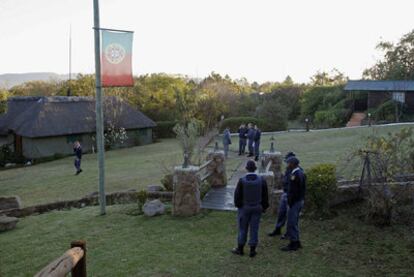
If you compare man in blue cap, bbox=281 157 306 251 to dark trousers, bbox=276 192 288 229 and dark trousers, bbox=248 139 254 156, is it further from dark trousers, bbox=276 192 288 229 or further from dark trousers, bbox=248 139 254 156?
Answer: dark trousers, bbox=248 139 254 156

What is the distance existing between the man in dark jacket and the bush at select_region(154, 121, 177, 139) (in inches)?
1402

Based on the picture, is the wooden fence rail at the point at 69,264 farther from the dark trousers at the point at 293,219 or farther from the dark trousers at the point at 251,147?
the dark trousers at the point at 251,147

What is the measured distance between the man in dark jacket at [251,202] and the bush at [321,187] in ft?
6.81

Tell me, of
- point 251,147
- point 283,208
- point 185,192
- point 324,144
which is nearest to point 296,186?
point 283,208

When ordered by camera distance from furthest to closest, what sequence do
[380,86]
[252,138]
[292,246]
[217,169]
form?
[380,86], [252,138], [217,169], [292,246]

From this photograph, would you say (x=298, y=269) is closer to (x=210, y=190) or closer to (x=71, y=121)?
(x=210, y=190)

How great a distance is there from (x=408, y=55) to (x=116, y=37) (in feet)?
142

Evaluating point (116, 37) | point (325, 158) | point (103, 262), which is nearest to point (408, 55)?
point (325, 158)

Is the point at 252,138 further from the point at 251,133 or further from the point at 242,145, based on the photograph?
the point at 242,145

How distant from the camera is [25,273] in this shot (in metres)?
7.66

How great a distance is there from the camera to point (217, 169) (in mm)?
13227

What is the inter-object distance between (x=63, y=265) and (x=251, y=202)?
4157 mm

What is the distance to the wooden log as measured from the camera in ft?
12.5

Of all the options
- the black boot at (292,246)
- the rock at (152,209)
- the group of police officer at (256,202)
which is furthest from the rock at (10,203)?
the black boot at (292,246)
